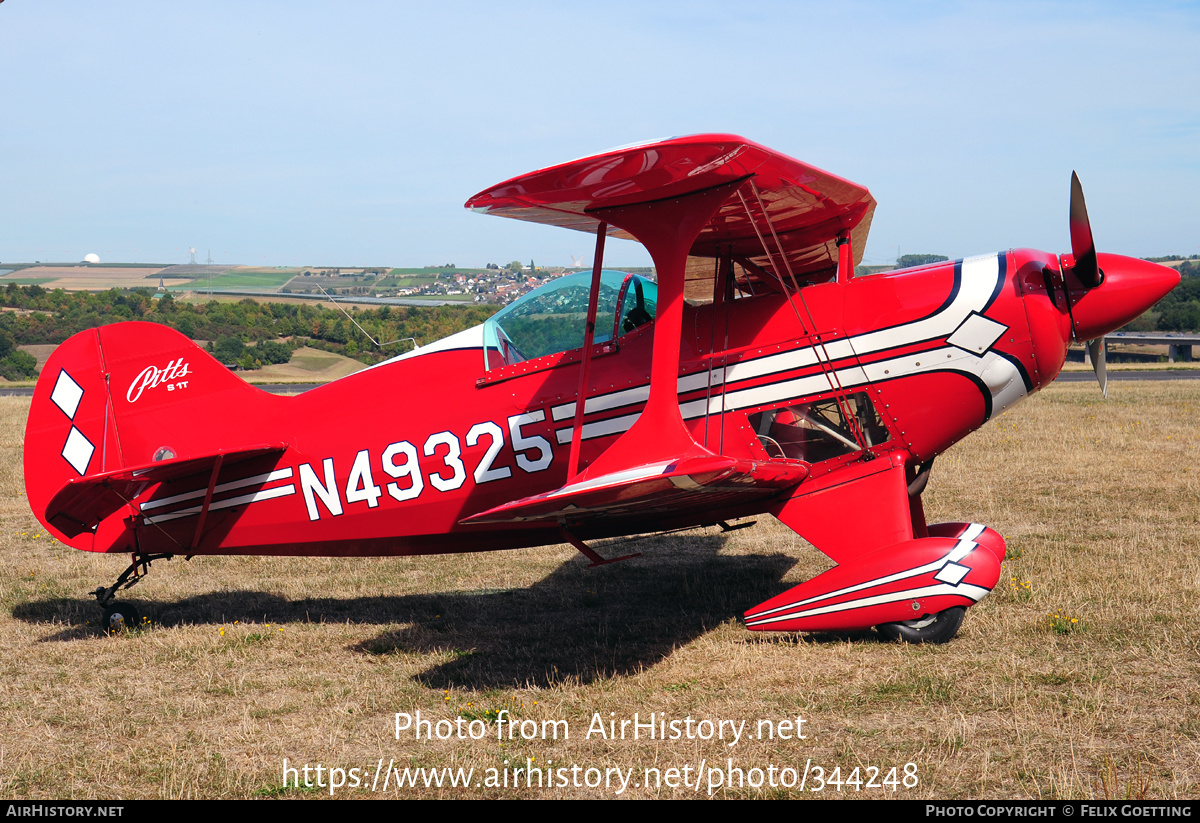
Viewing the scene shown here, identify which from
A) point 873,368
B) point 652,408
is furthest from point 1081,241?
point 652,408

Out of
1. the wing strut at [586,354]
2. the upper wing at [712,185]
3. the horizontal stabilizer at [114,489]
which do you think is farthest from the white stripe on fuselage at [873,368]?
the horizontal stabilizer at [114,489]

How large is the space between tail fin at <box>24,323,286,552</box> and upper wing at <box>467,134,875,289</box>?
3086 mm

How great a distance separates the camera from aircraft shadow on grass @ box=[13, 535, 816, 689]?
594 cm

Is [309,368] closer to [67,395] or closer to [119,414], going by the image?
[67,395]

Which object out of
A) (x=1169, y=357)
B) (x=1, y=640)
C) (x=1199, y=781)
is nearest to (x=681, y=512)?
(x=1199, y=781)

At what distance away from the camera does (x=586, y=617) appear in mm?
7027

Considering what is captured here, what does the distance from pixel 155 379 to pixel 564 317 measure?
339 cm

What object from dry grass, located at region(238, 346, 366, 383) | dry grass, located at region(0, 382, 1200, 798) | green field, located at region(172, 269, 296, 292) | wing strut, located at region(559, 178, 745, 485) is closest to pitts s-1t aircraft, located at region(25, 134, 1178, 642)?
wing strut, located at region(559, 178, 745, 485)

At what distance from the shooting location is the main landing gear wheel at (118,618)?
6.95m

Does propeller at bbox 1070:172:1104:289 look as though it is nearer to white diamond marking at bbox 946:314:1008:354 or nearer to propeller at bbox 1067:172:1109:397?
propeller at bbox 1067:172:1109:397

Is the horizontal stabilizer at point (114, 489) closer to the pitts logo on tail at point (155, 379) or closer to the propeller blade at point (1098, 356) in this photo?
the pitts logo on tail at point (155, 379)

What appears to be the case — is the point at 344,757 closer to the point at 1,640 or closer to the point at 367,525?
the point at 367,525

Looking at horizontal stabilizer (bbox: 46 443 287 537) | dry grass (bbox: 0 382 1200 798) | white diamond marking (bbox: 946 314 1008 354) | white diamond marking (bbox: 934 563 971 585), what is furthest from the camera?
horizontal stabilizer (bbox: 46 443 287 537)

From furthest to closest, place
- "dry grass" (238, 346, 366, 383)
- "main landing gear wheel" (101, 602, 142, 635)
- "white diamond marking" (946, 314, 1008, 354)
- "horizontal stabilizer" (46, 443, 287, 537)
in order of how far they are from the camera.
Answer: "dry grass" (238, 346, 366, 383) → "main landing gear wheel" (101, 602, 142, 635) → "horizontal stabilizer" (46, 443, 287, 537) → "white diamond marking" (946, 314, 1008, 354)
